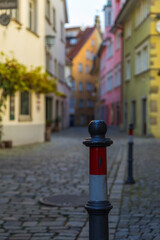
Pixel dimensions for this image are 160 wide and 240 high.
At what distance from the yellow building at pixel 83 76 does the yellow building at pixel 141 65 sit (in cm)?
2979

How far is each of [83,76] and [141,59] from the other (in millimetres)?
37102

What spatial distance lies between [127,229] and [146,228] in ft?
0.59

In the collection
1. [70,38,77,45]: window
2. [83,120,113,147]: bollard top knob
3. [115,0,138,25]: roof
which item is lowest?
[83,120,113,147]: bollard top knob

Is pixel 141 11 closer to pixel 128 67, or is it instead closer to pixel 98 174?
pixel 128 67

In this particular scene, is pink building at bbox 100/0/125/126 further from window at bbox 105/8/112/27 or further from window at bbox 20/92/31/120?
window at bbox 20/92/31/120

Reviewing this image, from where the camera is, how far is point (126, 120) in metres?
28.8

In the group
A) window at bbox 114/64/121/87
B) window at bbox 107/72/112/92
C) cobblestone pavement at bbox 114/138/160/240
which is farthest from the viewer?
window at bbox 107/72/112/92

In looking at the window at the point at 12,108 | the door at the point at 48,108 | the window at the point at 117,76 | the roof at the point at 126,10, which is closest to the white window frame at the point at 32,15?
the window at the point at 12,108

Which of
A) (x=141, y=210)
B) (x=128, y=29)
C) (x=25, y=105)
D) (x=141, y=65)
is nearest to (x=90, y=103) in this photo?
(x=128, y=29)

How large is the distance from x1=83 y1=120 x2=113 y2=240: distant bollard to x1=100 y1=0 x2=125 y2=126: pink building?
28.9 meters

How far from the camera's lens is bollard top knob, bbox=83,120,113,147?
227cm

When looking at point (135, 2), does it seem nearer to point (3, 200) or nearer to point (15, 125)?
point (15, 125)

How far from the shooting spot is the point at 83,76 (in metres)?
60.9

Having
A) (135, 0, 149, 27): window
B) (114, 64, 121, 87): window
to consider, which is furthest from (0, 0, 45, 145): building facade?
(114, 64, 121, 87): window
